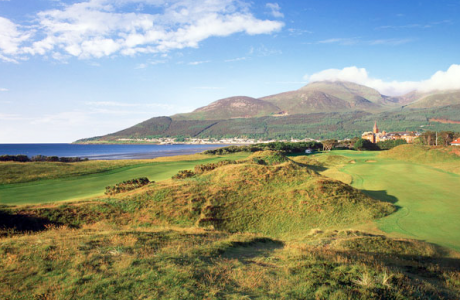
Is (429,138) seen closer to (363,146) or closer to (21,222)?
(363,146)

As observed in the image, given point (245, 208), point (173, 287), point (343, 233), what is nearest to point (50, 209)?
point (245, 208)

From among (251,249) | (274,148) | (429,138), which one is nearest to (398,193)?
(251,249)

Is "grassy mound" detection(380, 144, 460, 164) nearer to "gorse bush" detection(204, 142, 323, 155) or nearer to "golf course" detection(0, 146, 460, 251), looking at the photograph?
"golf course" detection(0, 146, 460, 251)

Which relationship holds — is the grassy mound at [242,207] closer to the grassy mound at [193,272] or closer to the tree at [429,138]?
the grassy mound at [193,272]

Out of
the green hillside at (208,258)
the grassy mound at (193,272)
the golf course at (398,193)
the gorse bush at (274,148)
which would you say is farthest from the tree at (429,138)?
the grassy mound at (193,272)

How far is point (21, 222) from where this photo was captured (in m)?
15.8

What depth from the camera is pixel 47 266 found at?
289 inches

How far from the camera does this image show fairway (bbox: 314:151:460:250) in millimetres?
16859

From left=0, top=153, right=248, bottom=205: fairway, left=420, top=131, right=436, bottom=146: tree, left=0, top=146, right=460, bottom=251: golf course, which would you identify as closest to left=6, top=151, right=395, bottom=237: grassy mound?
left=0, top=146, right=460, bottom=251: golf course

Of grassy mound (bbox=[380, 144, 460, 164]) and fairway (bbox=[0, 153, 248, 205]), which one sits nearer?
fairway (bbox=[0, 153, 248, 205])

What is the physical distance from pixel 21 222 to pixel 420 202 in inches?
1248

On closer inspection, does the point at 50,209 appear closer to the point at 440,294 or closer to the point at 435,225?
the point at 440,294

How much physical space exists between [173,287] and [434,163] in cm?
6461

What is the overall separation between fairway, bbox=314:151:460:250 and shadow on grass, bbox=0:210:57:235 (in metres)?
22.6
